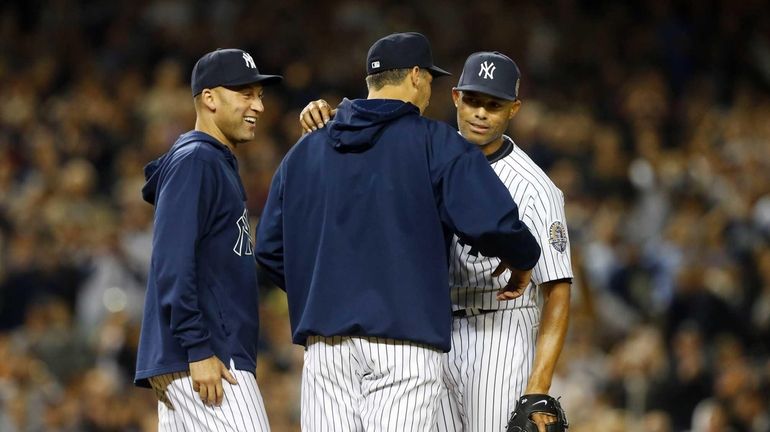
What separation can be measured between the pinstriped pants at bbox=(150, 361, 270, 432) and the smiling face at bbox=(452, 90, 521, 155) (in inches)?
45.1

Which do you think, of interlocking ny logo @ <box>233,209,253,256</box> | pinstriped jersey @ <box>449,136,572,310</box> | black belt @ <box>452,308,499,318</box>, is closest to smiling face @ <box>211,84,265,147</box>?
interlocking ny logo @ <box>233,209,253,256</box>

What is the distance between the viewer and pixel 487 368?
15.2ft

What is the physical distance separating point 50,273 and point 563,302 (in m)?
6.41

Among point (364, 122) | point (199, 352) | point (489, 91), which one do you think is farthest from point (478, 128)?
point (199, 352)

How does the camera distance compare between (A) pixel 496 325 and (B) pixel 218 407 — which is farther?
(A) pixel 496 325

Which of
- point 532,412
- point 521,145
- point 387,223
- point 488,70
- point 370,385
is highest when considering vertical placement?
point 521,145

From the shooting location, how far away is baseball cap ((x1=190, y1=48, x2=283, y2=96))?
15.2ft

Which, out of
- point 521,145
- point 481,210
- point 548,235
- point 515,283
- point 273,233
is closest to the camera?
point 481,210

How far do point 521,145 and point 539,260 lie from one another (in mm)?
7279

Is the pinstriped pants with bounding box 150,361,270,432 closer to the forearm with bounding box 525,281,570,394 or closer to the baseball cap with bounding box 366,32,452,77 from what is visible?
the forearm with bounding box 525,281,570,394

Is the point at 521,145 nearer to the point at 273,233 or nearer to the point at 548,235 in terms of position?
the point at 548,235

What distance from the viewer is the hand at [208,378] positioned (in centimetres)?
430

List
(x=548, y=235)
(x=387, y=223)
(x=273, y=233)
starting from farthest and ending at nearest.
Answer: (x=548, y=235) < (x=273, y=233) < (x=387, y=223)

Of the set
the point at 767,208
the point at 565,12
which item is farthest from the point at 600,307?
the point at 565,12
